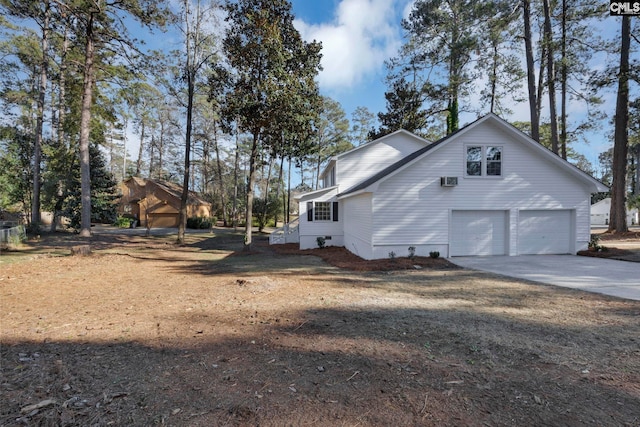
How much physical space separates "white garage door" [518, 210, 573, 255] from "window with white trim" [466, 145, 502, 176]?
2075 millimetres

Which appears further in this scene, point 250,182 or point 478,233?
point 250,182

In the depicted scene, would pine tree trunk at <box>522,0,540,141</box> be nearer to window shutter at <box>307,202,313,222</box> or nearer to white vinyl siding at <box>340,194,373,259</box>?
white vinyl siding at <box>340,194,373,259</box>

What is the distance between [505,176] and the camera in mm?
11734

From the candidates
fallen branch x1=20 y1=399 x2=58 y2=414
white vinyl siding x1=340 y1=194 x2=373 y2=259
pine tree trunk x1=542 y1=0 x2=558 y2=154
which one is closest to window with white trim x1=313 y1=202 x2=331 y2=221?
white vinyl siding x1=340 y1=194 x2=373 y2=259

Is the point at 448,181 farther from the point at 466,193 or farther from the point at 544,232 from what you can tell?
the point at 544,232

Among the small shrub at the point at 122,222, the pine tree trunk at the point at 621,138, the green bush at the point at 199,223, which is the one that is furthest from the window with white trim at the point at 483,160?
the small shrub at the point at 122,222

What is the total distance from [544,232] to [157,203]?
106 ft

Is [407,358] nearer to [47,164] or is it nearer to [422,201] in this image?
[422,201]

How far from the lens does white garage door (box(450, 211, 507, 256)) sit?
1163cm

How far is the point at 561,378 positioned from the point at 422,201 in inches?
347

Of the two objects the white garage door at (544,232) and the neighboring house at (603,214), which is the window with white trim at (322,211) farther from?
the neighboring house at (603,214)

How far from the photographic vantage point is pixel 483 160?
38.4 ft

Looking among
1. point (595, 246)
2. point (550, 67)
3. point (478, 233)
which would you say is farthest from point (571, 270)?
point (550, 67)

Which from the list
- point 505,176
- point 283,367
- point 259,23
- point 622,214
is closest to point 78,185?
point 259,23
